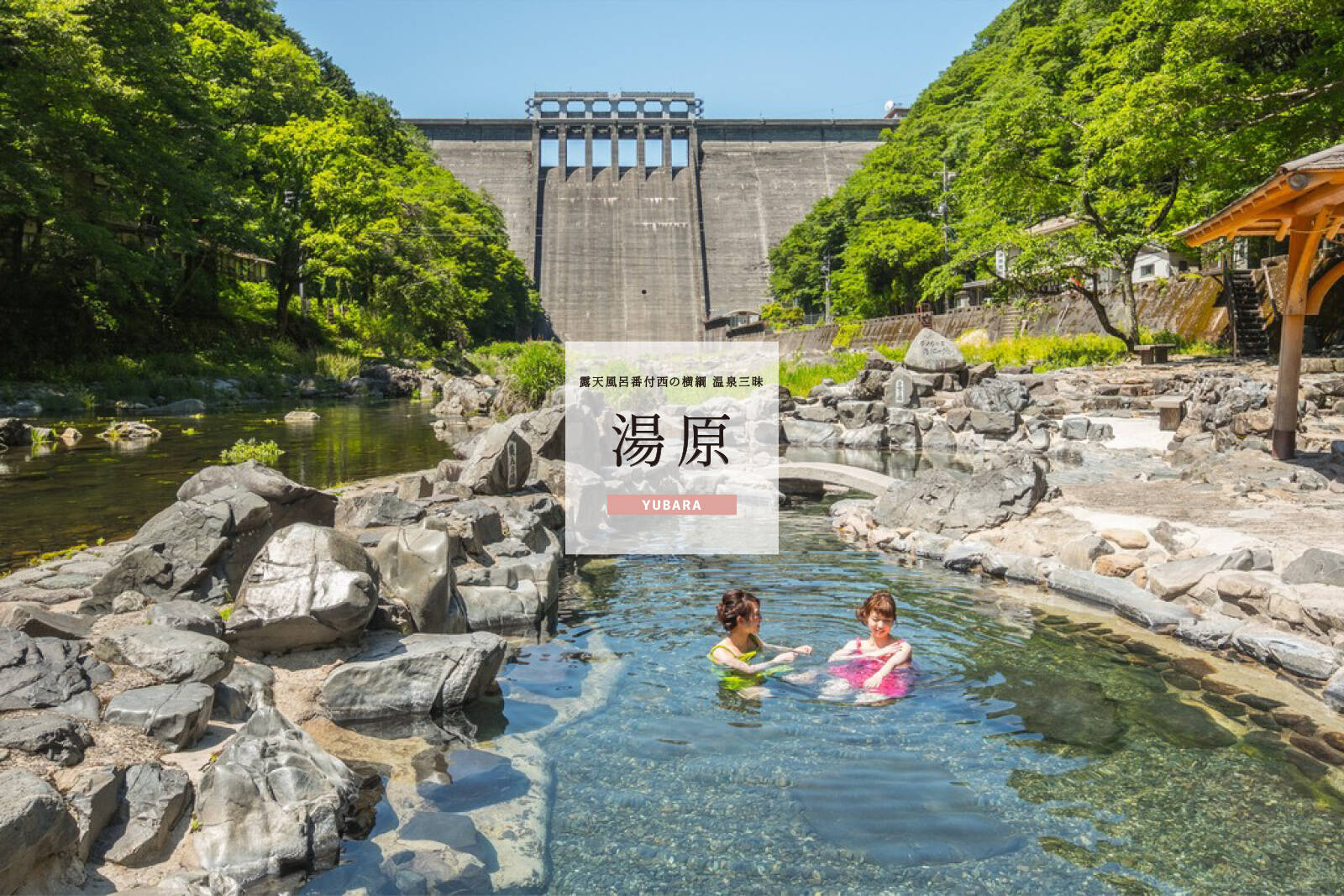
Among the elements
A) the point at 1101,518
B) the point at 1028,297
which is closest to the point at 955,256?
the point at 1028,297

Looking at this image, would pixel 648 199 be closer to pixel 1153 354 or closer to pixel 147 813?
pixel 1153 354

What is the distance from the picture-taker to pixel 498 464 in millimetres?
9570

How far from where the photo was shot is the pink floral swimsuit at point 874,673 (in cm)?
550

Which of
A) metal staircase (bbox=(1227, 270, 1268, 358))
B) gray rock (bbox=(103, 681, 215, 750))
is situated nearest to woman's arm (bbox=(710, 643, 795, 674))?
gray rock (bbox=(103, 681, 215, 750))

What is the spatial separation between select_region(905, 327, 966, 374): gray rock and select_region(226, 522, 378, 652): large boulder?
65.3ft

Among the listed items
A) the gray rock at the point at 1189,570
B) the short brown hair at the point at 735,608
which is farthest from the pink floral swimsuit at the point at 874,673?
the gray rock at the point at 1189,570

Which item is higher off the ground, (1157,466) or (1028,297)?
(1028,297)

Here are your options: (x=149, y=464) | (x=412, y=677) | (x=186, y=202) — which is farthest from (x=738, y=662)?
(x=186, y=202)

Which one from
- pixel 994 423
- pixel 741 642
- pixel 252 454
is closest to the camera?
pixel 741 642

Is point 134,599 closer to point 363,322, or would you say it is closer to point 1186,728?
point 1186,728

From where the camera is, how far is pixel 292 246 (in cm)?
3547

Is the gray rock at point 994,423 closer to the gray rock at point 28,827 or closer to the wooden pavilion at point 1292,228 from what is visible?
the wooden pavilion at point 1292,228

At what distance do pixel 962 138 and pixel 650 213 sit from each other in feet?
129

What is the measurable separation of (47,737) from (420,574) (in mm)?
2700
